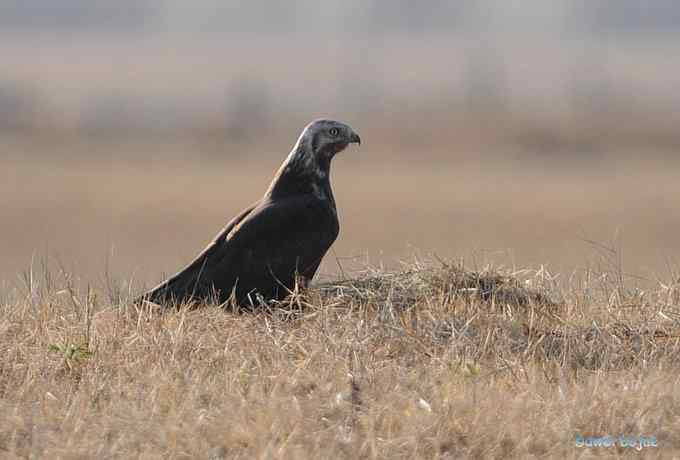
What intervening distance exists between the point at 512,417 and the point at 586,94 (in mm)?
63648

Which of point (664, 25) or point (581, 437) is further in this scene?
point (664, 25)

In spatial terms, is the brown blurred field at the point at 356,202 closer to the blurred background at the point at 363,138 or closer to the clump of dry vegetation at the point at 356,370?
the blurred background at the point at 363,138

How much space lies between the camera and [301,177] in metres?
8.09

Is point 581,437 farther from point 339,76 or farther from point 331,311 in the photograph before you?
point 339,76

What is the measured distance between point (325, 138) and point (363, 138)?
1786 inches

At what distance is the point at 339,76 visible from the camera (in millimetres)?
84875

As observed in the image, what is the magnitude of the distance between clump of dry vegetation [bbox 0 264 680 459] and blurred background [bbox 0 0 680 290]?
706 mm

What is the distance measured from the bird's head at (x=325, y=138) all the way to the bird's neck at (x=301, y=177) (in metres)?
0.04

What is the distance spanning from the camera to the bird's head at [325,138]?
817 cm

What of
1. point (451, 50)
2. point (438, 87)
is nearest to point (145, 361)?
point (438, 87)

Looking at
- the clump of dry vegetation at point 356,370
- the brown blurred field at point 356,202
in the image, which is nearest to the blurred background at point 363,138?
the brown blurred field at point 356,202

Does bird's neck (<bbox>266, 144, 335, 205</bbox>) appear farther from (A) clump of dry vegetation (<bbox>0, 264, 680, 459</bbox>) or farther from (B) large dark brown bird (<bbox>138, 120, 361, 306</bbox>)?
(A) clump of dry vegetation (<bbox>0, 264, 680, 459</bbox>)

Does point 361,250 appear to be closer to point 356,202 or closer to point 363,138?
point 356,202

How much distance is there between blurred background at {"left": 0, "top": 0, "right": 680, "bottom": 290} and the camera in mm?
30062
